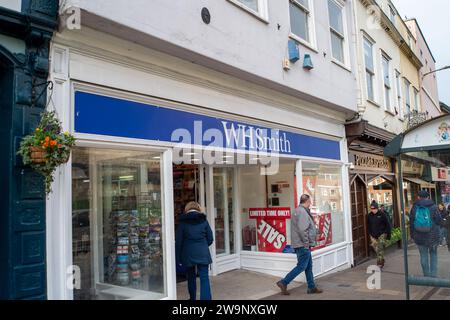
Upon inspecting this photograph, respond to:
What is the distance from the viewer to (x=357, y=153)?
11.8 metres

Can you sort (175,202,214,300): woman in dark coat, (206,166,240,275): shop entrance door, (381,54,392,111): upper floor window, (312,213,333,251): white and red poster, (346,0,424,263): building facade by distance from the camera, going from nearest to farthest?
1. (175,202,214,300): woman in dark coat
2. (206,166,240,275): shop entrance door
3. (312,213,333,251): white and red poster
4. (346,0,424,263): building facade
5. (381,54,392,111): upper floor window

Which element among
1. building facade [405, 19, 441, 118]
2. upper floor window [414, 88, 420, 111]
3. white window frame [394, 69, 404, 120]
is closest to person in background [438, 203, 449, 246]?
white window frame [394, 69, 404, 120]

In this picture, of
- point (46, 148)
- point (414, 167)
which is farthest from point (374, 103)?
point (46, 148)

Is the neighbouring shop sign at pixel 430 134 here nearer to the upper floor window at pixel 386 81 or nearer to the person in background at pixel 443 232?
the person in background at pixel 443 232

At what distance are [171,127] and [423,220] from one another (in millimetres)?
4932

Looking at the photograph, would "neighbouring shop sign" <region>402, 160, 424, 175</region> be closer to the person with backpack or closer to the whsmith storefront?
the person with backpack

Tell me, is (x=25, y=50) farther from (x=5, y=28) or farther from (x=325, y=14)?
(x=325, y=14)

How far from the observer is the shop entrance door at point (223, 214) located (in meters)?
8.66

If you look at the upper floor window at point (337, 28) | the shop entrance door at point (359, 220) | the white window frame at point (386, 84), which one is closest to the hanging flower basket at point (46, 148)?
the upper floor window at point (337, 28)

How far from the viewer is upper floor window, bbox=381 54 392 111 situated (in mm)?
13867

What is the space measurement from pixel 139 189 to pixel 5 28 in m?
2.57

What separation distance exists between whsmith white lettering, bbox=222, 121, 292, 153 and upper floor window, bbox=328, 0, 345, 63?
3183mm

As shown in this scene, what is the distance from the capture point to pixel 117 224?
559 cm

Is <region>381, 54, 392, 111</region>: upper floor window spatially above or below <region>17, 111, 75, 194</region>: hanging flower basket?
above
